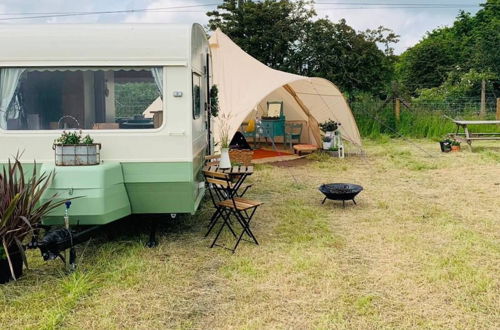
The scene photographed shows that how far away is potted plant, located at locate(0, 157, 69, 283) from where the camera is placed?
11.9 ft

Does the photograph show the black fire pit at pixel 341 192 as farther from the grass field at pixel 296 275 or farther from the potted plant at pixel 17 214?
the potted plant at pixel 17 214

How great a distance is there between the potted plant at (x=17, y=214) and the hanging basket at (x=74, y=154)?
17cm

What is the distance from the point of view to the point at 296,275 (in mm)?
4043

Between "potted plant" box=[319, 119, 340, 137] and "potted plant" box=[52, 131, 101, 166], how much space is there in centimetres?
763

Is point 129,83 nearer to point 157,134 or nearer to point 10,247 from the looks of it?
point 157,134

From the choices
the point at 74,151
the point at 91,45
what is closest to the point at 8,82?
the point at 91,45

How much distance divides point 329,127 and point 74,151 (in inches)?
307

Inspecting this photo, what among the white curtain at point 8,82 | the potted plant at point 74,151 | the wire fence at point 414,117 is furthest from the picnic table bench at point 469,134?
the white curtain at point 8,82

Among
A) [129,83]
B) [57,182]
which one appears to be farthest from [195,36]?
[57,182]

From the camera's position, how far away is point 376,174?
350 inches

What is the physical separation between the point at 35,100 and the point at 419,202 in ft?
16.6

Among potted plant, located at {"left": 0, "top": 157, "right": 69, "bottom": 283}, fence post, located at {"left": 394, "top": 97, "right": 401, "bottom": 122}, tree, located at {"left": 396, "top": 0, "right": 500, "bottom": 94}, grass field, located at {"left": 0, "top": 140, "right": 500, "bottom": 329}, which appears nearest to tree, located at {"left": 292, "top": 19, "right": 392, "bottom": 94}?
tree, located at {"left": 396, "top": 0, "right": 500, "bottom": 94}

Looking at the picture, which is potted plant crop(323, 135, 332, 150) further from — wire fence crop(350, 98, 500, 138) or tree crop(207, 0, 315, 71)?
tree crop(207, 0, 315, 71)

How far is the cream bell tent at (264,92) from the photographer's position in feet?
29.2
